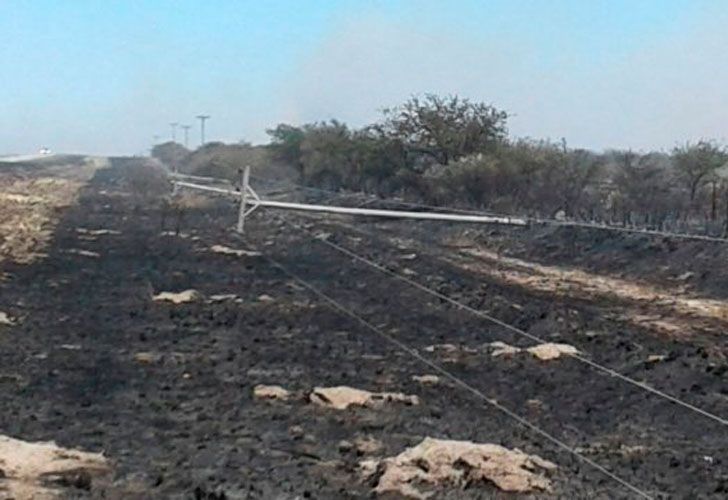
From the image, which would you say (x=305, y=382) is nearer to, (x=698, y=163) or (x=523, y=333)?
(x=523, y=333)

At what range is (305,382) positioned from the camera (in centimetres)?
1113

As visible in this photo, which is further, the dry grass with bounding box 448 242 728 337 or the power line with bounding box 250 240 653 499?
the dry grass with bounding box 448 242 728 337

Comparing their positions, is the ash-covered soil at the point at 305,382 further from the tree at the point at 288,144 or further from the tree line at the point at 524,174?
the tree at the point at 288,144

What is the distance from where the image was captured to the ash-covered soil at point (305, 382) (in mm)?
7941

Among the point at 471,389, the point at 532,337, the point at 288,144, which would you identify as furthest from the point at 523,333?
the point at 288,144

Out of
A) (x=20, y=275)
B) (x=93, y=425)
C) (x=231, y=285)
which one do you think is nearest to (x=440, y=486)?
(x=93, y=425)

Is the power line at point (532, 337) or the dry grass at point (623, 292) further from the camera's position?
the dry grass at point (623, 292)

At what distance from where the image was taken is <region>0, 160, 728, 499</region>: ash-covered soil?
794 centimetres

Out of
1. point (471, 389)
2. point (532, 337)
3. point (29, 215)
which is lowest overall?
point (29, 215)

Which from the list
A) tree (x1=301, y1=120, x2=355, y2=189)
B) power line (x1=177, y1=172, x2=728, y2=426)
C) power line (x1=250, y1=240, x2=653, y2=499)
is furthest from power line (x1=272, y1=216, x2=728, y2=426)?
tree (x1=301, y1=120, x2=355, y2=189)

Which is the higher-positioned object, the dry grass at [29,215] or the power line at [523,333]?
the power line at [523,333]

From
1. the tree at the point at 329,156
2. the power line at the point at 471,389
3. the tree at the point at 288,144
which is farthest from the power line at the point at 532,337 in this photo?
the tree at the point at 288,144

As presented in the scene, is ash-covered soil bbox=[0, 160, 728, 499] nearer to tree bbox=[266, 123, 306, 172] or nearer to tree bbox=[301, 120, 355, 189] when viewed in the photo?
tree bbox=[301, 120, 355, 189]

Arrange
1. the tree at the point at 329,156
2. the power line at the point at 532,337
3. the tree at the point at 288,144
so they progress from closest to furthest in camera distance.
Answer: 1. the power line at the point at 532,337
2. the tree at the point at 329,156
3. the tree at the point at 288,144
